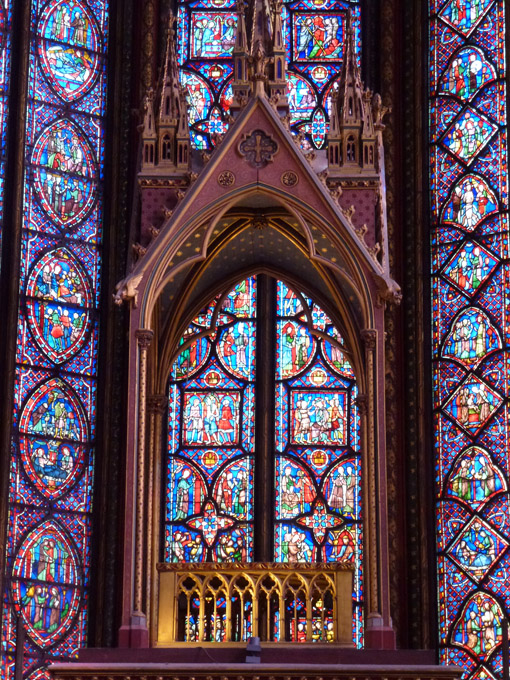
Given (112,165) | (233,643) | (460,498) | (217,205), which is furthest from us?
(112,165)

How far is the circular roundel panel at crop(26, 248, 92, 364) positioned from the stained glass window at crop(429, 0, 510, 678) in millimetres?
3291

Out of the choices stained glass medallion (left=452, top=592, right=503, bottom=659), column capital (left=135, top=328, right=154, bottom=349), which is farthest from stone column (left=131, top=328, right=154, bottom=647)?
stained glass medallion (left=452, top=592, right=503, bottom=659)

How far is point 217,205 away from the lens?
1486 cm

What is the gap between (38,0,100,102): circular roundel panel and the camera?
61.6 ft

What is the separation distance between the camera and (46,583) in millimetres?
17141

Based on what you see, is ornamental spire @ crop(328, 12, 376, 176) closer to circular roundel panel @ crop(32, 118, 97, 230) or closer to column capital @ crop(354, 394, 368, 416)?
column capital @ crop(354, 394, 368, 416)

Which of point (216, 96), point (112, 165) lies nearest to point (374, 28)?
point (216, 96)

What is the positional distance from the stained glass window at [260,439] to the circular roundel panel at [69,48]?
8.51ft

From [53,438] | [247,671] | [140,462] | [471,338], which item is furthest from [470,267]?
[247,671]

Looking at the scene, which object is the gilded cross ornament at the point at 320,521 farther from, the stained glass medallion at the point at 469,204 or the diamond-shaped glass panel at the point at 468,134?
the diamond-shaped glass panel at the point at 468,134

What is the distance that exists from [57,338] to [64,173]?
1671 mm

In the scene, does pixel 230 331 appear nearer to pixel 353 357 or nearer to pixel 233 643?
pixel 353 357

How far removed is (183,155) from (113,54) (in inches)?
166

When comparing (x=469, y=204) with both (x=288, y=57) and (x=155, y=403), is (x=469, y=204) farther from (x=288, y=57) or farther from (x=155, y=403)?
(x=155, y=403)
